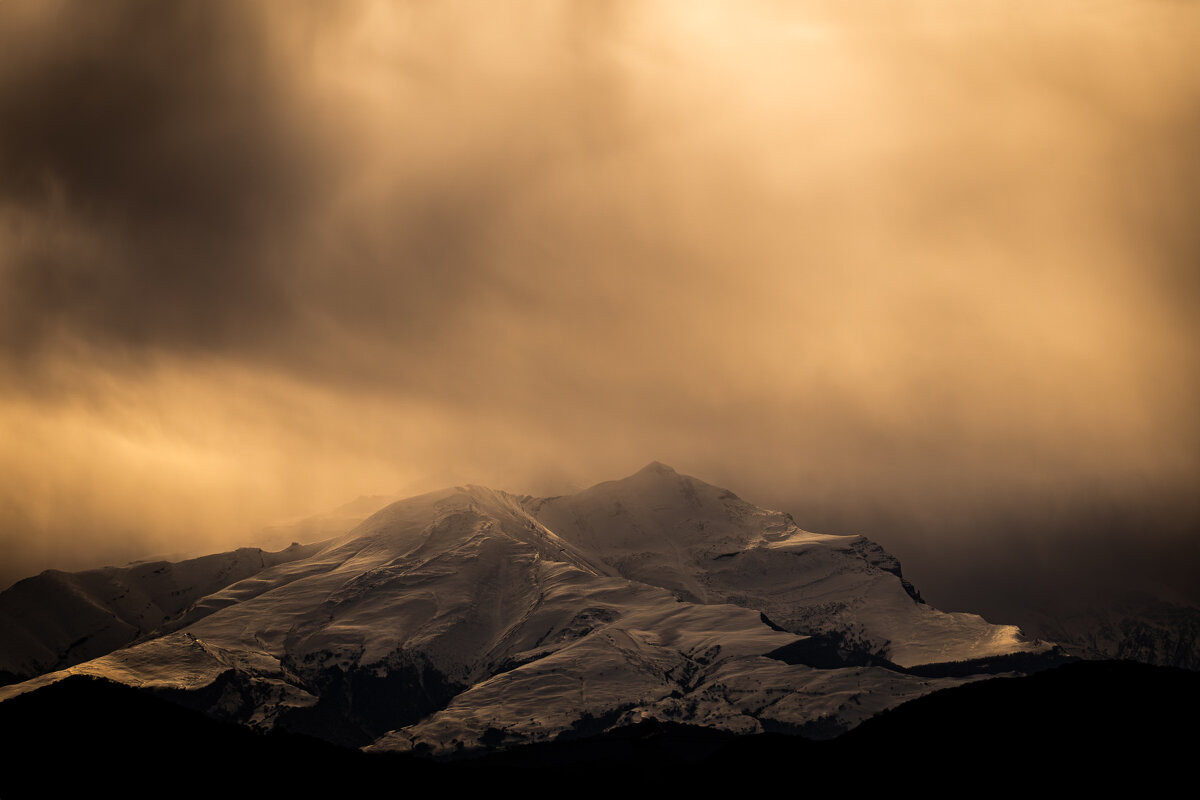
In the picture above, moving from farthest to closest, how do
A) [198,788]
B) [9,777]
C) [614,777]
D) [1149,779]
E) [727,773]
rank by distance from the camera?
[614,777] → [727,773] → [198,788] → [9,777] → [1149,779]

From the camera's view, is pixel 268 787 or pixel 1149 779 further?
pixel 268 787

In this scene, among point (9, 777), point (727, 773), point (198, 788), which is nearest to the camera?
point (9, 777)

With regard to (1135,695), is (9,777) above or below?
below

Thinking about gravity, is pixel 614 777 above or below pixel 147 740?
below

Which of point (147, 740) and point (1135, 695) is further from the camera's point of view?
point (147, 740)

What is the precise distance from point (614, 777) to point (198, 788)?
76.8 m

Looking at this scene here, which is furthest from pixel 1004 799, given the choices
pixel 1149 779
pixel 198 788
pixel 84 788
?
pixel 84 788

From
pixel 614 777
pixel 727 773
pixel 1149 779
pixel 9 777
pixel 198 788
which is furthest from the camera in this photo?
pixel 614 777

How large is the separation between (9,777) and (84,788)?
31.4 ft

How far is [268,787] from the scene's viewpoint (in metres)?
150

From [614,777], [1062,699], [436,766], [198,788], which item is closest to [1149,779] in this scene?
[1062,699]

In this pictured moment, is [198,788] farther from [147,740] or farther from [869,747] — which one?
[869,747]

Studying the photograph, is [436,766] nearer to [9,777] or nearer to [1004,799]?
[9,777]

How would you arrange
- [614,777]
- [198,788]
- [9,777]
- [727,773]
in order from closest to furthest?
[9,777]
[198,788]
[727,773]
[614,777]
